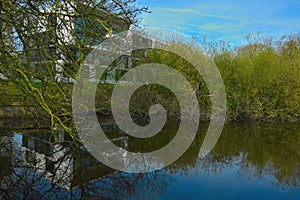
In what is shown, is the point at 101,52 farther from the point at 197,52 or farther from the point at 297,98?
the point at 297,98

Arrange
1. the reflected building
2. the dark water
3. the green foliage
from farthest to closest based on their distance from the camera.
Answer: the green foliage → the reflected building → the dark water

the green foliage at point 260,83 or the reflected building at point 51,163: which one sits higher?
the green foliage at point 260,83

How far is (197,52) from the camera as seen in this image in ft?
33.8

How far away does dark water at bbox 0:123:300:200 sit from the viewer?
327cm

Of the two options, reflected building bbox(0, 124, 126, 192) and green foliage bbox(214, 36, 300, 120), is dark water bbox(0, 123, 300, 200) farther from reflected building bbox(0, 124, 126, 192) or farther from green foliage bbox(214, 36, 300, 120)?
green foliage bbox(214, 36, 300, 120)

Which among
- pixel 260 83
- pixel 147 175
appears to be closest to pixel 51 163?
pixel 147 175

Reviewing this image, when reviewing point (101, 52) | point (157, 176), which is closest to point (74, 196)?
point (157, 176)

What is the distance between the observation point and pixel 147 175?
403 centimetres

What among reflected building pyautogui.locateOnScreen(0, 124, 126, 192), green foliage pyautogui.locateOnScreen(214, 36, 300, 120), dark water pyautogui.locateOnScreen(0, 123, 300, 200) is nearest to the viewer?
dark water pyautogui.locateOnScreen(0, 123, 300, 200)

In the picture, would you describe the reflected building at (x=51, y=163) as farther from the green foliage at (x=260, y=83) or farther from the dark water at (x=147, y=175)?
the green foliage at (x=260, y=83)

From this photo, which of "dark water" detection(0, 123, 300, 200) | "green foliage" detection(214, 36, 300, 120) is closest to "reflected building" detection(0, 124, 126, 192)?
"dark water" detection(0, 123, 300, 200)

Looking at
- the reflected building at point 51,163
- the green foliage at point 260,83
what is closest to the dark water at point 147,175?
the reflected building at point 51,163

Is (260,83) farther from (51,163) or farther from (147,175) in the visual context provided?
(51,163)

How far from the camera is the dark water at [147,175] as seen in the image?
327cm
